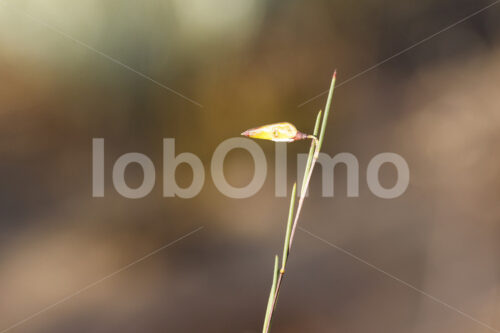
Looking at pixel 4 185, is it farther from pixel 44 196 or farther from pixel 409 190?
pixel 409 190

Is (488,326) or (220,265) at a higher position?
(220,265)

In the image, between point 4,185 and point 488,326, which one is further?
point 488,326

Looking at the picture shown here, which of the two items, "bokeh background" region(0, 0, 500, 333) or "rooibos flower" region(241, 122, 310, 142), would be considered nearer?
"rooibos flower" region(241, 122, 310, 142)

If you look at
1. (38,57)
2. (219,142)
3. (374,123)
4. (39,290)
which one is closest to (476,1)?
(374,123)

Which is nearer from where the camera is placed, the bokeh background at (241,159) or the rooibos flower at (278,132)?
the rooibos flower at (278,132)

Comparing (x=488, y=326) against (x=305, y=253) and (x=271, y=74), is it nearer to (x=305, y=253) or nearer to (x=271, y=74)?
(x=305, y=253)

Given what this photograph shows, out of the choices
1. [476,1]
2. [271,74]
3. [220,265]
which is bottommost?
[220,265]

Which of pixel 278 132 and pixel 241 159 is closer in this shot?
pixel 278 132
